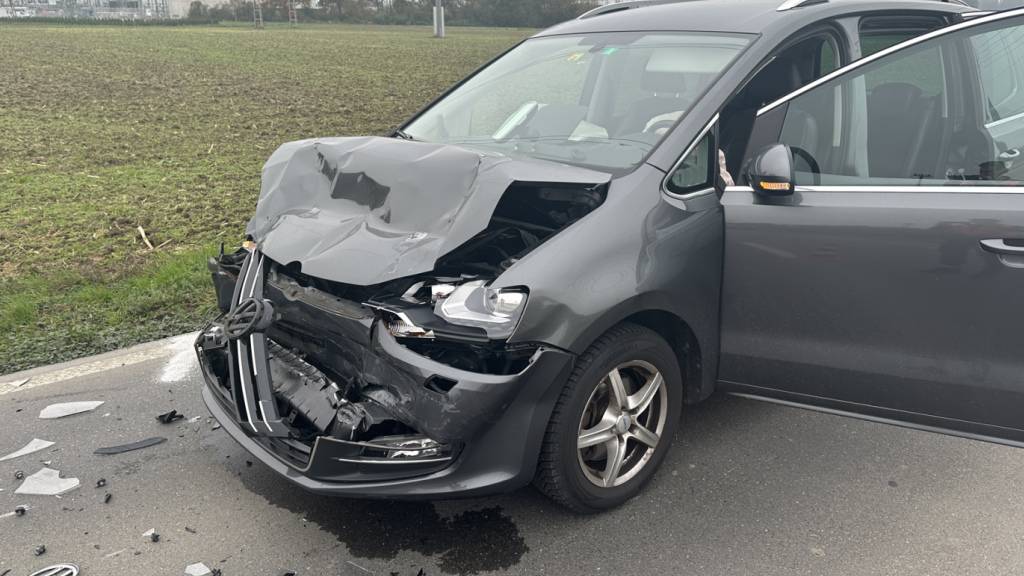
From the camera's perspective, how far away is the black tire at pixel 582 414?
2678 mm

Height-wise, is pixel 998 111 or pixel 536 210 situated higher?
pixel 998 111

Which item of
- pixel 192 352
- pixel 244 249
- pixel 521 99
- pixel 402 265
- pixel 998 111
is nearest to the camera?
pixel 402 265

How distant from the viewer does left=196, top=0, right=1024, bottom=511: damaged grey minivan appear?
2604mm

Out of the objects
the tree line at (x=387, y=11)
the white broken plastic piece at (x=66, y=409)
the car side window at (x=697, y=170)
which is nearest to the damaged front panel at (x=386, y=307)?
the car side window at (x=697, y=170)

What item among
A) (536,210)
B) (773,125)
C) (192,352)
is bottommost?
(192,352)

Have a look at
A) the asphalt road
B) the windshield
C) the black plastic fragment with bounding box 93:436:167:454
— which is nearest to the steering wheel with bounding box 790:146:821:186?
the windshield

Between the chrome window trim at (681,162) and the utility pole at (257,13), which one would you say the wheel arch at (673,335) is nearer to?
the chrome window trim at (681,162)

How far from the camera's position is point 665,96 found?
11.1 feet

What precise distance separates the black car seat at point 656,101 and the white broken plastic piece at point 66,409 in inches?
113

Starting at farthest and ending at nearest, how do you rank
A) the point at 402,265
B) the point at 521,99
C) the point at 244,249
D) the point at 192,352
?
the point at 192,352, the point at 521,99, the point at 244,249, the point at 402,265

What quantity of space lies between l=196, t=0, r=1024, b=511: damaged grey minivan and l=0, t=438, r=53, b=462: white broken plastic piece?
0.95 meters

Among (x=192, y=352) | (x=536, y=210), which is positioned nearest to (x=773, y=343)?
(x=536, y=210)

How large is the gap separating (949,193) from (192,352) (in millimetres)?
3848

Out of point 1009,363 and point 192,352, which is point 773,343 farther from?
point 192,352
